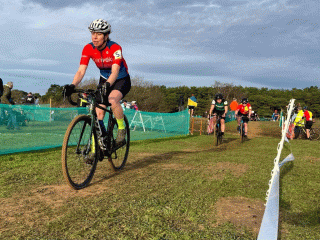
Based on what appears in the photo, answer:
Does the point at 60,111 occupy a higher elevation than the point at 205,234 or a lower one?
higher

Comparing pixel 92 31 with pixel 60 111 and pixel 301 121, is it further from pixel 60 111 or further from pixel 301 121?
pixel 301 121

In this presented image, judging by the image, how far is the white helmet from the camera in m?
3.97

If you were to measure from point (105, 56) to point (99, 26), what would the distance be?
1.50ft

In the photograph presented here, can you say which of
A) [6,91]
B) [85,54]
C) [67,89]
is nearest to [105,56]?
[85,54]

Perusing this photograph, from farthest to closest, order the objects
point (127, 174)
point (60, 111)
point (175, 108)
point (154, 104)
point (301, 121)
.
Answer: point (175, 108) < point (154, 104) < point (301, 121) < point (60, 111) < point (127, 174)

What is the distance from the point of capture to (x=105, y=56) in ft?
13.9

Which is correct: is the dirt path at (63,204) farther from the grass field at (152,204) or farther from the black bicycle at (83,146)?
the black bicycle at (83,146)

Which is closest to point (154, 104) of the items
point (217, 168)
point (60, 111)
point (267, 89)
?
point (60, 111)

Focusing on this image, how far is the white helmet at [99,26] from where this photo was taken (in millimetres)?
3975

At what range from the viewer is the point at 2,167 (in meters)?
4.73

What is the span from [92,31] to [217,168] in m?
3.17

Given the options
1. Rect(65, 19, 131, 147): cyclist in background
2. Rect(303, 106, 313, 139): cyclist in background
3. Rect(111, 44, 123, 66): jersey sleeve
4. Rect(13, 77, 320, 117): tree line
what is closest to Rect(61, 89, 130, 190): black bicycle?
Rect(65, 19, 131, 147): cyclist in background

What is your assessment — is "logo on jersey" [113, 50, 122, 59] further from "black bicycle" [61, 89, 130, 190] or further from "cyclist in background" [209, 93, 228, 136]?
"cyclist in background" [209, 93, 228, 136]

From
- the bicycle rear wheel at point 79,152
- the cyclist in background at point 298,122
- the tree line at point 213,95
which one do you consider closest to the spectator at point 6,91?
the bicycle rear wheel at point 79,152
